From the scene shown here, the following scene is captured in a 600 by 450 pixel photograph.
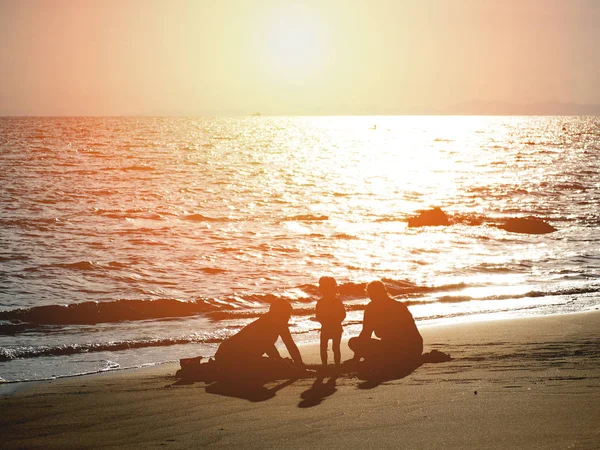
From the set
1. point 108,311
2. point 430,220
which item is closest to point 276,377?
point 108,311

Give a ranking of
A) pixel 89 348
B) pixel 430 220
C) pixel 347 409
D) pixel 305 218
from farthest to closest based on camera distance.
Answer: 1. pixel 305 218
2. pixel 430 220
3. pixel 89 348
4. pixel 347 409

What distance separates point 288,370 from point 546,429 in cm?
380

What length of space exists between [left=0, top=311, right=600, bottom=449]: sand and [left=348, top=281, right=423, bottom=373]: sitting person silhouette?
1.04ft

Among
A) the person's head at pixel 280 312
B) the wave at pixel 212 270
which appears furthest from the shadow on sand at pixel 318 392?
the wave at pixel 212 270

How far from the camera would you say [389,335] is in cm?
907

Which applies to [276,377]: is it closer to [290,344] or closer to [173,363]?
[290,344]

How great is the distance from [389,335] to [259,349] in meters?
1.80

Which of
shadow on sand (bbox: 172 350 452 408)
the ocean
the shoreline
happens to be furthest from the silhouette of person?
the ocean

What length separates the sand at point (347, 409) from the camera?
20.1 feet

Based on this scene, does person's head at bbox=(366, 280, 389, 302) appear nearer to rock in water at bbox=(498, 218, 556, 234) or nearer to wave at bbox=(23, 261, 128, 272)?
wave at bbox=(23, 261, 128, 272)

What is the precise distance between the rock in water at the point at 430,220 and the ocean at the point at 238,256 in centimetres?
72

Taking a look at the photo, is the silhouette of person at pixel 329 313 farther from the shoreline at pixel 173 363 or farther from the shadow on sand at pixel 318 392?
the shoreline at pixel 173 363

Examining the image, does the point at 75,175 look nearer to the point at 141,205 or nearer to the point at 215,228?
the point at 141,205

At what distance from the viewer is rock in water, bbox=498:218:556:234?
28.9 m
